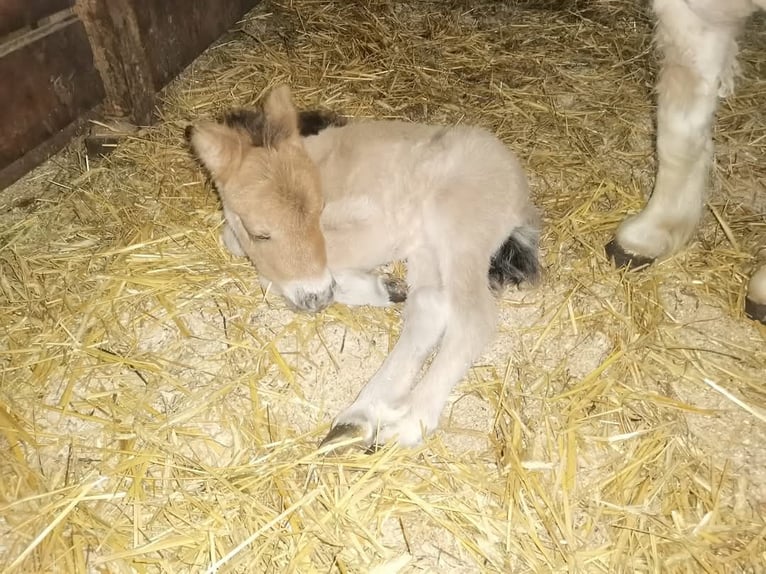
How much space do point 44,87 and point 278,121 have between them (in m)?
1.57

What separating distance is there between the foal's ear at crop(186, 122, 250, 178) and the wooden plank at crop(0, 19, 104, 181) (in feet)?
4.08

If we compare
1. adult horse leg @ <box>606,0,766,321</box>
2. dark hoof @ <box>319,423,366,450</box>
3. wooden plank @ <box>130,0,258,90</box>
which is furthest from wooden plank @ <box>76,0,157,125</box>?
adult horse leg @ <box>606,0,766,321</box>

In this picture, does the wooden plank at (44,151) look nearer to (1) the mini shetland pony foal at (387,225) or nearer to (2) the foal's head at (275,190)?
(1) the mini shetland pony foal at (387,225)

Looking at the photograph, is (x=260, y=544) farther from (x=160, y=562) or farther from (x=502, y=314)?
(x=502, y=314)

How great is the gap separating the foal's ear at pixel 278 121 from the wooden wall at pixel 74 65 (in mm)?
1444

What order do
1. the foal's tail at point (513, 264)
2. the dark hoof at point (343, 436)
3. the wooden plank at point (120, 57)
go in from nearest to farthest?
the dark hoof at point (343, 436)
the foal's tail at point (513, 264)
the wooden plank at point (120, 57)

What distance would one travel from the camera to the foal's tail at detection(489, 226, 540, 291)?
255 cm

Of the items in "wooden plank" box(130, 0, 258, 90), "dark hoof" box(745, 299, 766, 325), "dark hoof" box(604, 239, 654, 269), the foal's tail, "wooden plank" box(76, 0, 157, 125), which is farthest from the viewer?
"wooden plank" box(130, 0, 258, 90)

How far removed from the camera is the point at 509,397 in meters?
2.22

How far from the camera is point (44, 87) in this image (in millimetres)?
3109

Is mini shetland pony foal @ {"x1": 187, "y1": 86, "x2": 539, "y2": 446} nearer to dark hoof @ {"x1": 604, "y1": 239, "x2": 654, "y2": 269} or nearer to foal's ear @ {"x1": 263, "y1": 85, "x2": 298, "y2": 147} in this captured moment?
foal's ear @ {"x1": 263, "y1": 85, "x2": 298, "y2": 147}

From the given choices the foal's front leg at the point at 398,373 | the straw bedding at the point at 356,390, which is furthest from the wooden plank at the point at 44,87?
the foal's front leg at the point at 398,373

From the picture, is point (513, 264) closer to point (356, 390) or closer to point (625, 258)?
point (625, 258)

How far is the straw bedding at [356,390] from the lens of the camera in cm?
183
